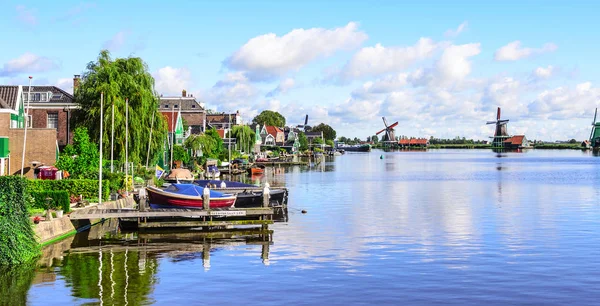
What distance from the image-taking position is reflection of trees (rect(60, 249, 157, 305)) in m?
26.8

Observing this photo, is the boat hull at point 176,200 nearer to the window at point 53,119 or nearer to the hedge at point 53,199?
the hedge at point 53,199

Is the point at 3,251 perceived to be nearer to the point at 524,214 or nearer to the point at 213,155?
the point at 524,214

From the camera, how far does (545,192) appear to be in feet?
257

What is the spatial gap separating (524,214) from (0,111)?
4507 centimetres

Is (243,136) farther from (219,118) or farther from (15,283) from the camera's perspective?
(15,283)

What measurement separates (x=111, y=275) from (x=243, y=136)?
12800cm

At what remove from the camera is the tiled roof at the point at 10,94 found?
204 ft

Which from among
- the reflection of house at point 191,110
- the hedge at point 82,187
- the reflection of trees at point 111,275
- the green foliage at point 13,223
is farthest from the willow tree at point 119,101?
the reflection of house at point 191,110

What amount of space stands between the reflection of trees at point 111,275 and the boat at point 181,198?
1132cm

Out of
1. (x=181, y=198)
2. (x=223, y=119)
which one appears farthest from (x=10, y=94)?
(x=223, y=119)

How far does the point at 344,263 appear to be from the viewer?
111ft

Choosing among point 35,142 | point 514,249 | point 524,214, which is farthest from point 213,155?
point 514,249

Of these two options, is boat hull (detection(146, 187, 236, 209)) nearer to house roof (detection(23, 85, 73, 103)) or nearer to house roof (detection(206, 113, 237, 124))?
house roof (detection(23, 85, 73, 103))

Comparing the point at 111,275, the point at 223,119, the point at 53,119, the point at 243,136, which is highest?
the point at 223,119
